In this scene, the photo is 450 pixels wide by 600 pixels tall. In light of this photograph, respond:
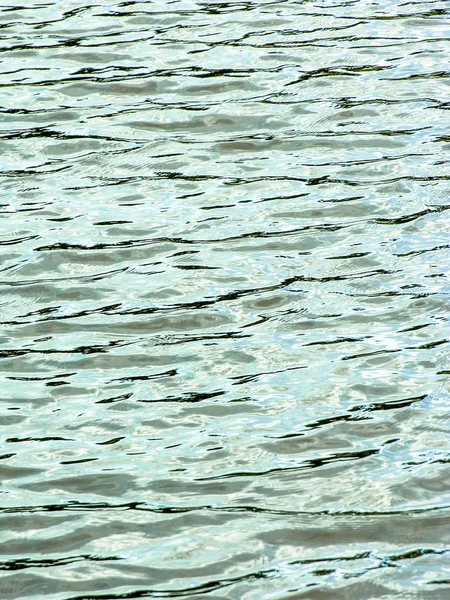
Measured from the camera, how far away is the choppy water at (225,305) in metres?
3.98

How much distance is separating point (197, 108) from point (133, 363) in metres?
3.08

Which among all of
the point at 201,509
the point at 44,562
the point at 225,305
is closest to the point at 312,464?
the point at 201,509

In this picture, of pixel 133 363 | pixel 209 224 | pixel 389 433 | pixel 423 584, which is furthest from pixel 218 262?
pixel 423 584

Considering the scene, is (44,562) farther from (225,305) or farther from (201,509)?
(225,305)

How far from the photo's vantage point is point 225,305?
5.54 meters

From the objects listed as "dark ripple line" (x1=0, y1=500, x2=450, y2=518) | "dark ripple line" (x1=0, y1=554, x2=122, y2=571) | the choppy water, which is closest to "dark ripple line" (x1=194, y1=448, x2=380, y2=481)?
the choppy water

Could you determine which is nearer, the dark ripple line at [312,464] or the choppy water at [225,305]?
the choppy water at [225,305]

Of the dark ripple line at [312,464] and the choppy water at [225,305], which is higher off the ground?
Answer: the choppy water at [225,305]

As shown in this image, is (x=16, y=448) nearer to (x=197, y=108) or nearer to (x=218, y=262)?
(x=218, y=262)

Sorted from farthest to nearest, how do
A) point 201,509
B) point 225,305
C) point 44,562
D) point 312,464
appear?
point 225,305, point 312,464, point 201,509, point 44,562

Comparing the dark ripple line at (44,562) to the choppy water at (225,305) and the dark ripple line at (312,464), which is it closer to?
the choppy water at (225,305)

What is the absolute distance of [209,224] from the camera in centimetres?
634

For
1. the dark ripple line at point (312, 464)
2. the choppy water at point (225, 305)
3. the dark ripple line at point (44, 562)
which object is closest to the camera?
the dark ripple line at point (44, 562)

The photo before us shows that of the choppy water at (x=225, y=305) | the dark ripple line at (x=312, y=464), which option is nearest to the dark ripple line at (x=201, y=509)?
the choppy water at (x=225, y=305)
